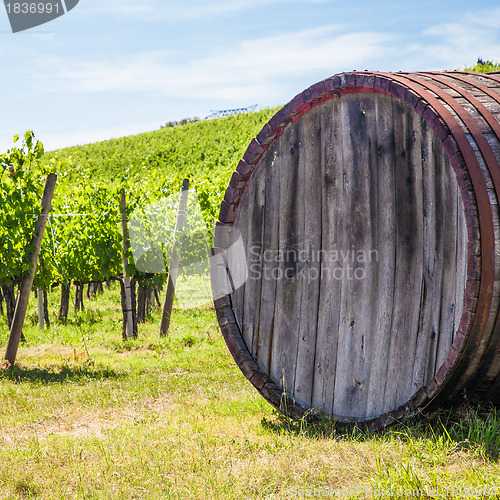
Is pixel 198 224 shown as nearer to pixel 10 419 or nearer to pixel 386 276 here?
pixel 10 419

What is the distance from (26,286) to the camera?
23.3ft

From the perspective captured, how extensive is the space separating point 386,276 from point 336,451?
102 cm

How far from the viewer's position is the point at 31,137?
7586 mm

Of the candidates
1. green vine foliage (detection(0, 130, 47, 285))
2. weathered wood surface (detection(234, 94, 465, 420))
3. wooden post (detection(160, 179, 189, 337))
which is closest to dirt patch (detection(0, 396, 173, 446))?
weathered wood surface (detection(234, 94, 465, 420))

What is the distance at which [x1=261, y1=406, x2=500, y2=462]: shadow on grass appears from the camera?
2.64 meters

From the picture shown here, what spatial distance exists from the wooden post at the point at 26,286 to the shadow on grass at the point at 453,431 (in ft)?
16.8

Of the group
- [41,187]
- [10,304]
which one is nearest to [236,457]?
[41,187]

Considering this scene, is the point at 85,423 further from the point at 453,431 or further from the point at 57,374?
the point at 453,431

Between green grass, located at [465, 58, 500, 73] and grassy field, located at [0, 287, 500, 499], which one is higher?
green grass, located at [465, 58, 500, 73]

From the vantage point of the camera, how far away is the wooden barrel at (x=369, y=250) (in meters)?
2.56

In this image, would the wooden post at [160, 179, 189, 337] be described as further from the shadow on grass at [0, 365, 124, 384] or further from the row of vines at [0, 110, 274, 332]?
the shadow on grass at [0, 365, 124, 384]

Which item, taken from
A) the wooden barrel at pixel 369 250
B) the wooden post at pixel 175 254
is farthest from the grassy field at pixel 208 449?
the wooden post at pixel 175 254

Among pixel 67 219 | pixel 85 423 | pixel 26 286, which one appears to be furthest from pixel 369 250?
pixel 67 219

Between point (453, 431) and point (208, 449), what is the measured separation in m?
1.45
